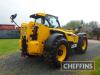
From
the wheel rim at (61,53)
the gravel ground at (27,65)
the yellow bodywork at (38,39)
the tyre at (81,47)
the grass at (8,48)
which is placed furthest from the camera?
the grass at (8,48)

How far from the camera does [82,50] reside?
54.3ft

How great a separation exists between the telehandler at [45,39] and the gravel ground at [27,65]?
0.50m

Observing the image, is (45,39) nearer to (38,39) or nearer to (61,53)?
(38,39)

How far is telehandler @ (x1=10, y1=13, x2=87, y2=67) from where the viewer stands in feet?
42.3

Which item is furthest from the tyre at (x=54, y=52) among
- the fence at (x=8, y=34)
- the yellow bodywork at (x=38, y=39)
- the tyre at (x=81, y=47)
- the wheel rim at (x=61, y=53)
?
the fence at (x=8, y=34)

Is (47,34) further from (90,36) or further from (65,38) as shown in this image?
(90,36)

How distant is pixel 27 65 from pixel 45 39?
5.06 feet

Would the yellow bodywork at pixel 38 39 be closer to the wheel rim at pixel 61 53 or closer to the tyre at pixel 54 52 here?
the tyre at pixel 54 52

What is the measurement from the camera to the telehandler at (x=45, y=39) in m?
12.9

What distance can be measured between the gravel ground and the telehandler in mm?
501

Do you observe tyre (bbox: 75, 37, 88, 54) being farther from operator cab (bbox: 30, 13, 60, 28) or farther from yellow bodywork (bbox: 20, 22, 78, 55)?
yellow bodywork (bbox: 20, 22, 78, 55)

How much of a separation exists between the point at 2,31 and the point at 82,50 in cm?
2617

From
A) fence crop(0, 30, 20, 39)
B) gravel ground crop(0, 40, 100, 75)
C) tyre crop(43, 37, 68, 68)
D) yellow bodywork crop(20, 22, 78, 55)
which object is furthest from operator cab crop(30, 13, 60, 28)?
fence crop(0, 30, 20, 39)

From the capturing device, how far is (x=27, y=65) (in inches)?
539
